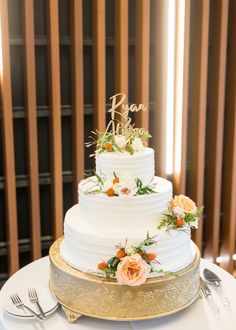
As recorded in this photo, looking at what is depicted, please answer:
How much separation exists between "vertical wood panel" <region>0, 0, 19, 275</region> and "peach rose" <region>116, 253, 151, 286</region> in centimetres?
156

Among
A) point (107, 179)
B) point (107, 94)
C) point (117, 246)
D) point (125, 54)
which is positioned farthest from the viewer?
point (107, 94)

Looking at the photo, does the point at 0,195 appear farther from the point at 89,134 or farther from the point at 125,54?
the point at 125,54

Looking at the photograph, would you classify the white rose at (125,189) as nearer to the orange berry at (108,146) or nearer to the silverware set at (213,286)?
the orange berry at (108,146)

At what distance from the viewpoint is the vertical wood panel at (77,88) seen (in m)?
3.07

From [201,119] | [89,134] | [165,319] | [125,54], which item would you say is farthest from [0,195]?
[165,319]

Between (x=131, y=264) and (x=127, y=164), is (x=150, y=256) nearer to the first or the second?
(x=131, y=264)

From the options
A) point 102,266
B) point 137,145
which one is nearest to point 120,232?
point 102,266

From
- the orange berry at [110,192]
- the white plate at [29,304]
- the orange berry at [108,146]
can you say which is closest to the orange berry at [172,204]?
the orange berry at [110,192]

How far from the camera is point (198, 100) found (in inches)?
137

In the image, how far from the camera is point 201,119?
350cm

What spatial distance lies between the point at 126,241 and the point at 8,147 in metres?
1.49

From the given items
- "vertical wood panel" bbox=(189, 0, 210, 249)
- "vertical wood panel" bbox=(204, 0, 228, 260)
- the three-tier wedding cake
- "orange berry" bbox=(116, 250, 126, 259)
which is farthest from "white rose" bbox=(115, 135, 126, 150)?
"vertical wood panel" bbox=(204, 0, 228, 260)

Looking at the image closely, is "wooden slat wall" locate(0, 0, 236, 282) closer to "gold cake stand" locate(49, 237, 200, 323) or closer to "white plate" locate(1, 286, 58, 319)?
"white plate" locate(1, 286, 58, 319)

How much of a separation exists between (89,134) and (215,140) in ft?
3.12
